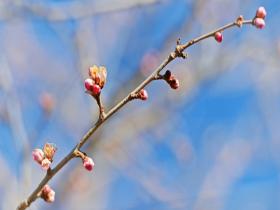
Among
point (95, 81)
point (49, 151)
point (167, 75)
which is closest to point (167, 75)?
point (167, 75)

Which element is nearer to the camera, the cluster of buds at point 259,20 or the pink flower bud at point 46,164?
the pink flower bud at point 46,164

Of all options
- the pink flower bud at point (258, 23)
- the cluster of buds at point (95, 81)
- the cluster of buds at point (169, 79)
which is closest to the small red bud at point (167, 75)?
the cluster of buds at point (169, 79)

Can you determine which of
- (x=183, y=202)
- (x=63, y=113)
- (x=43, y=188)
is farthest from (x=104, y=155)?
(x=43, y=188)

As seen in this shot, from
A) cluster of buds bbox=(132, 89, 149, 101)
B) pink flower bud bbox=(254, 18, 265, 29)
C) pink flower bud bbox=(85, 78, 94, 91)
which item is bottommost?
pink flower bud bbox=(85, 78, 94, 91)

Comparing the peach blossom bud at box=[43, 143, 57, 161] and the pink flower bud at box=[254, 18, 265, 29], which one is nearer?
the peach blossom bud at box=[43, 143, 57, 161]

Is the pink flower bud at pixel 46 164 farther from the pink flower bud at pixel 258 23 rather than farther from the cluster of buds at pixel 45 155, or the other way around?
the pink flower bud at pixel 258 23

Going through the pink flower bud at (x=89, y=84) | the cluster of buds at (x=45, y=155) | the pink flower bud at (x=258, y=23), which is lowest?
the cluster of buds at (x=45, y=155)

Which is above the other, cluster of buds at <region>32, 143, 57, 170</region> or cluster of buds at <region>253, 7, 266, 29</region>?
cluster of buds at <region>253, 7, 266, 29</region>

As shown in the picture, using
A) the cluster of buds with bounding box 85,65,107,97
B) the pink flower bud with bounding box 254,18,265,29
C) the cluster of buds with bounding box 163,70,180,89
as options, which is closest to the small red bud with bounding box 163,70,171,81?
the cluster of buds with bounding box 163,70,180,89

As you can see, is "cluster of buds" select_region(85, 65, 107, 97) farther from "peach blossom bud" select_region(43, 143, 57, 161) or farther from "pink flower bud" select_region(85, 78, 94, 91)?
"peach blossom bud" select_region(43, 143, 57, 161)
